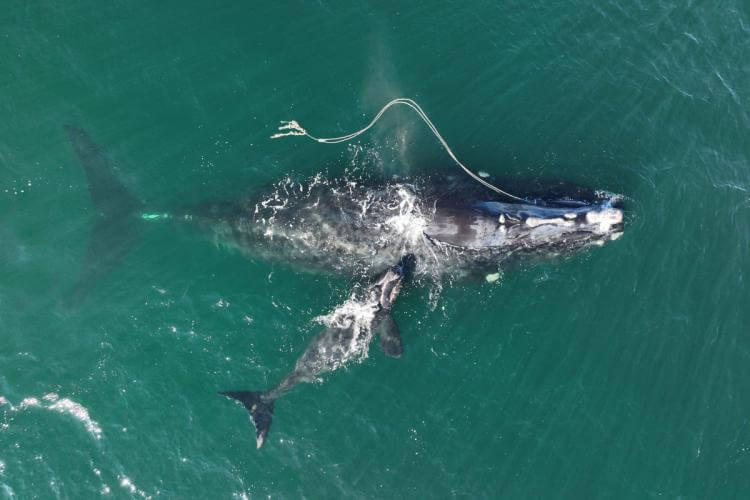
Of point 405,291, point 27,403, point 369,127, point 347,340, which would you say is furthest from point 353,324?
point 27,403

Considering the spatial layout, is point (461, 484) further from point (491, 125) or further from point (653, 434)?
point (491, 125)

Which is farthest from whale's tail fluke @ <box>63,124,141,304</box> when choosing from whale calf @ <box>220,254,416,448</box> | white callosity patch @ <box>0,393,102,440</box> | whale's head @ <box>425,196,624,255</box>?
whale's head @ <box>425,196,624,255</box>

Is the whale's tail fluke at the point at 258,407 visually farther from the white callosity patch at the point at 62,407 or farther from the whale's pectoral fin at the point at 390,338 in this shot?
the white callosity patch at the point at 62,407

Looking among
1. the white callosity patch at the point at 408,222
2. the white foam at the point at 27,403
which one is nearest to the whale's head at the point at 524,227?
the white callosity patch at the point at 408,222

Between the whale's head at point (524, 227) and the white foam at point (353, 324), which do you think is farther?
the whale's head at point (524, 227)

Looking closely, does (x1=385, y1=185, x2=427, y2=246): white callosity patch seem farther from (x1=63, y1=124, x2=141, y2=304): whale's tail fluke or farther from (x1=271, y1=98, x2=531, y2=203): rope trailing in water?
(x1=63, y1=124, x2=141, y2=304): whale's tail fluke

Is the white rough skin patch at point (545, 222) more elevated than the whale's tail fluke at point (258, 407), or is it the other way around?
the white rough skin patch at point (545, 222)

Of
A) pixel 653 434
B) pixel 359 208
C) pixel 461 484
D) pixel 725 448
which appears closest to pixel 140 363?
pixel 359 208
